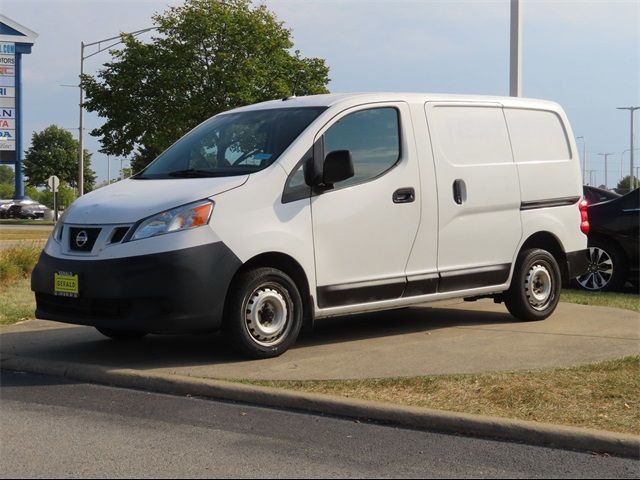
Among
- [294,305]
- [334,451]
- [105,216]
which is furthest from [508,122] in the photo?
[334,451]

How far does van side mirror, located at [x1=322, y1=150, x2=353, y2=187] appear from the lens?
719cm

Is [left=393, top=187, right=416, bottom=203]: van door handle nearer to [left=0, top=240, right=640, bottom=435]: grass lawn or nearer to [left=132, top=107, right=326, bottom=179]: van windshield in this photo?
[left=132, top=107, right=326, bottom=179]: van windshield

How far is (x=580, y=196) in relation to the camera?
9.42 meters

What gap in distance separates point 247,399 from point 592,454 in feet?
7.30

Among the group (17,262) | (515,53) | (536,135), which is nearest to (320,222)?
(536,135)

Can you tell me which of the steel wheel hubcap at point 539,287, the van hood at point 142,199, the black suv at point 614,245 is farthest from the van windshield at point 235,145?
the black suv at point 614,245

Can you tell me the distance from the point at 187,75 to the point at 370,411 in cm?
3272

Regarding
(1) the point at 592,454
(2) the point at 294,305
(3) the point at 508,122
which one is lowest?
(1) the point at 592,454

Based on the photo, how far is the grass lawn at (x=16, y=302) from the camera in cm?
942

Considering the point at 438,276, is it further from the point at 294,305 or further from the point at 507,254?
the point at 294,305

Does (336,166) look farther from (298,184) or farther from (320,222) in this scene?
(320,222)

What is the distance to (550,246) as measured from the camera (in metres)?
9.28

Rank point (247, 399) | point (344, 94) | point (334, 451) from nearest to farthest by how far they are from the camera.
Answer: point (334, 451) → point (247, 399) → point (344, 94)

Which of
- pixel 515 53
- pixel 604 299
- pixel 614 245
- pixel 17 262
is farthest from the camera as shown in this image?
pixel 515 53
